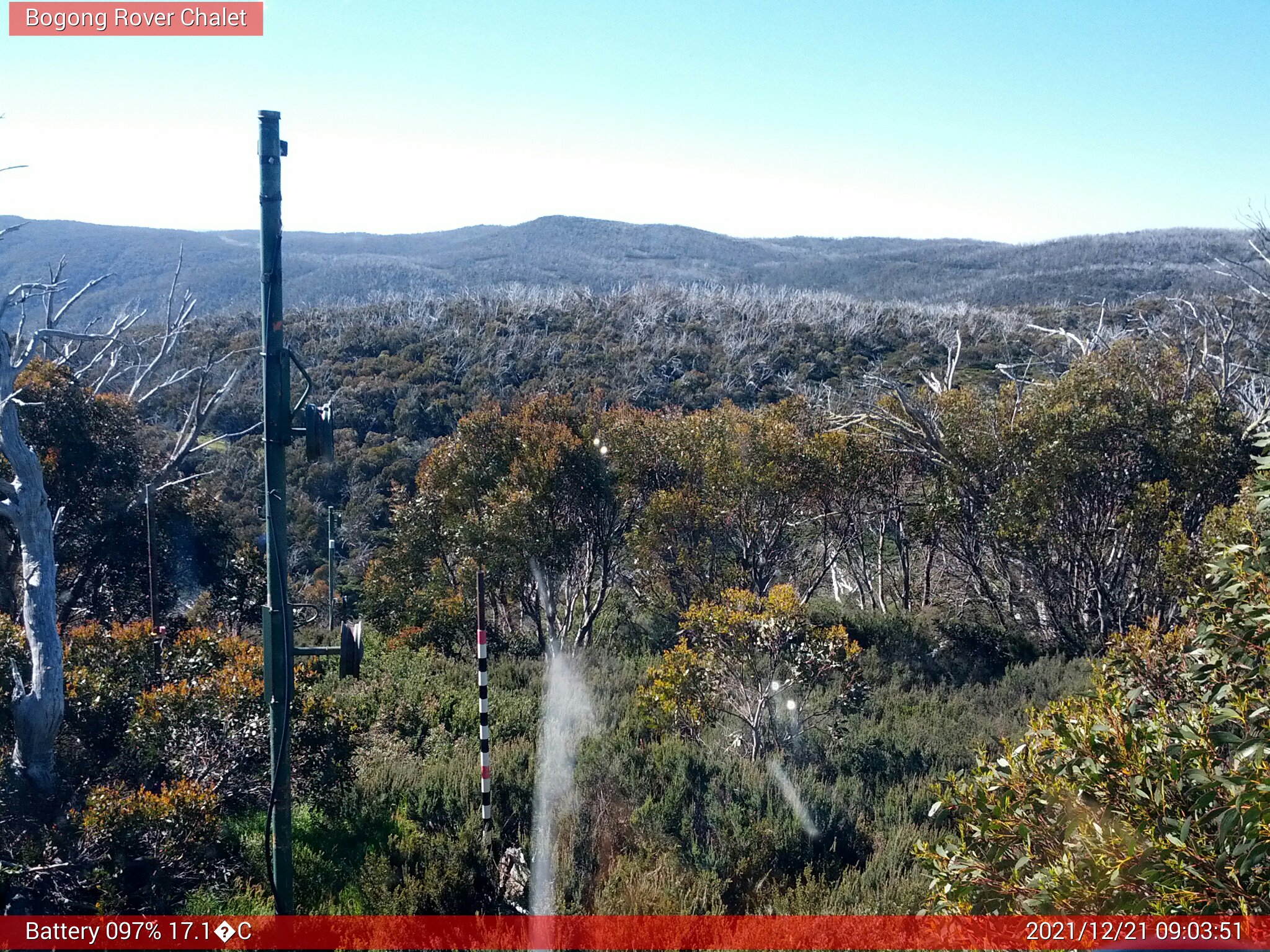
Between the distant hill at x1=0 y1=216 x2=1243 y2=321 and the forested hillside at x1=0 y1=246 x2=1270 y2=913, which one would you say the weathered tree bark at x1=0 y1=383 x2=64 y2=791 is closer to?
the forested hillside at x1=0 y1=246 x2=1270 y2=913

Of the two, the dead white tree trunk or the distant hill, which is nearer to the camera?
the dead white tree trunk

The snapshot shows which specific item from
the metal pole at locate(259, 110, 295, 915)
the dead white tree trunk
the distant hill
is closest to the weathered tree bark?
the dead white tree trunk

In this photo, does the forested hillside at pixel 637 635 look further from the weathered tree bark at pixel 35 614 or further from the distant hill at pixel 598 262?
the distant hill at pixel 598 262

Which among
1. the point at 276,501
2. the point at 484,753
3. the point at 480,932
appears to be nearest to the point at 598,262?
the point at 484,753

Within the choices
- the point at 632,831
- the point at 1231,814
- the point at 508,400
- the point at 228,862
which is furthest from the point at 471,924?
the point at 508,400

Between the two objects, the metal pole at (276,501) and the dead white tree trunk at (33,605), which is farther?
the dead white tree trunk at (33,605)

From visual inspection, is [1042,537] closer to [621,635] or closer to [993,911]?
[621,635]

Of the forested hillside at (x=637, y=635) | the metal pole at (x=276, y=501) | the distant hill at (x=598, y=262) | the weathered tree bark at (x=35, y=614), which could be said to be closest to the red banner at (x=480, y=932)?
the forested hillside at (x=637, y=635)

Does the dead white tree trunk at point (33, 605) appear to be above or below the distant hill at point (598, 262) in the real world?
below

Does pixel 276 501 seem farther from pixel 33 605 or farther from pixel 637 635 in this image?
pixel 637 635
